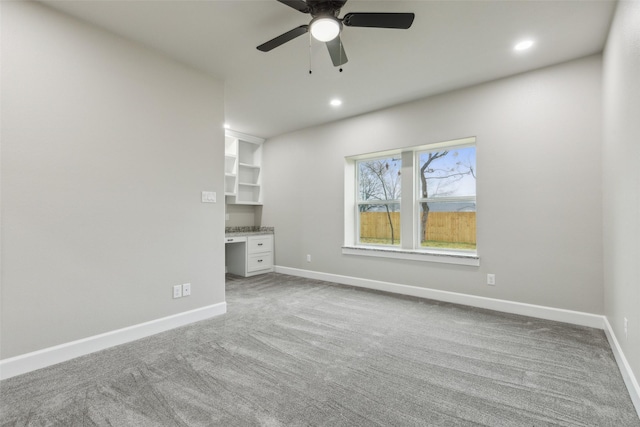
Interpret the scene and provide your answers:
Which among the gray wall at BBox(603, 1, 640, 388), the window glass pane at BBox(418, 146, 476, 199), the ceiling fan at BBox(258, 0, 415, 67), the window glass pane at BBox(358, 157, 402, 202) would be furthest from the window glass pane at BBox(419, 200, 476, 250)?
the ceiling fan at BBox(258, 0, 415, 67)

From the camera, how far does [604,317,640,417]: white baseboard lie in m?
1.64

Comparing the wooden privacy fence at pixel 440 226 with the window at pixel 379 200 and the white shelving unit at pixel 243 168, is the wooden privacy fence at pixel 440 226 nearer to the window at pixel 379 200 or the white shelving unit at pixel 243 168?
the window at pixel 379 200

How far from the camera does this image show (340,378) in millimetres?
1949

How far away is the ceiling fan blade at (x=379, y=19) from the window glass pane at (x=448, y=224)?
249 centimetres

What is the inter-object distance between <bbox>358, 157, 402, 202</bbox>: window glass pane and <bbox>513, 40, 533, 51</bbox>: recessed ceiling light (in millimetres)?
1916

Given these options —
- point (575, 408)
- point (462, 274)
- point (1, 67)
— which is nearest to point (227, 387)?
point (575, 408)

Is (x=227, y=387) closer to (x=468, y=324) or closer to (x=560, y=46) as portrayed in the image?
(x=468, y=324)

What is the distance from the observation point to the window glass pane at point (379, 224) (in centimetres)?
443

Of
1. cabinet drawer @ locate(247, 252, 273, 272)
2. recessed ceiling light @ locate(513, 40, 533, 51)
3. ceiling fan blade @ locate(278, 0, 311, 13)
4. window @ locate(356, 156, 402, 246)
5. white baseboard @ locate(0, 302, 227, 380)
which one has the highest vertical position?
recessed ceiling light @ locate(513, 40, 533, 51)

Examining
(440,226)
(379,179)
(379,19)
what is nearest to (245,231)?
(379,179)

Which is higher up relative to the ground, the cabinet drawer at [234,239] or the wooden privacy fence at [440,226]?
the wooden privacy fence at [440,226]

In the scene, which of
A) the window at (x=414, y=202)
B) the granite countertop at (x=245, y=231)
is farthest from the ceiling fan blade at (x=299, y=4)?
the granite countertop at (x=245, y=231)

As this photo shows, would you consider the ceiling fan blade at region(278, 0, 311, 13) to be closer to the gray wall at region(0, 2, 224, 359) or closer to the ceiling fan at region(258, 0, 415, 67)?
the ceiling fan at region(258, 0, 415, 67)

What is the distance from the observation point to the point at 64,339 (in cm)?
221
